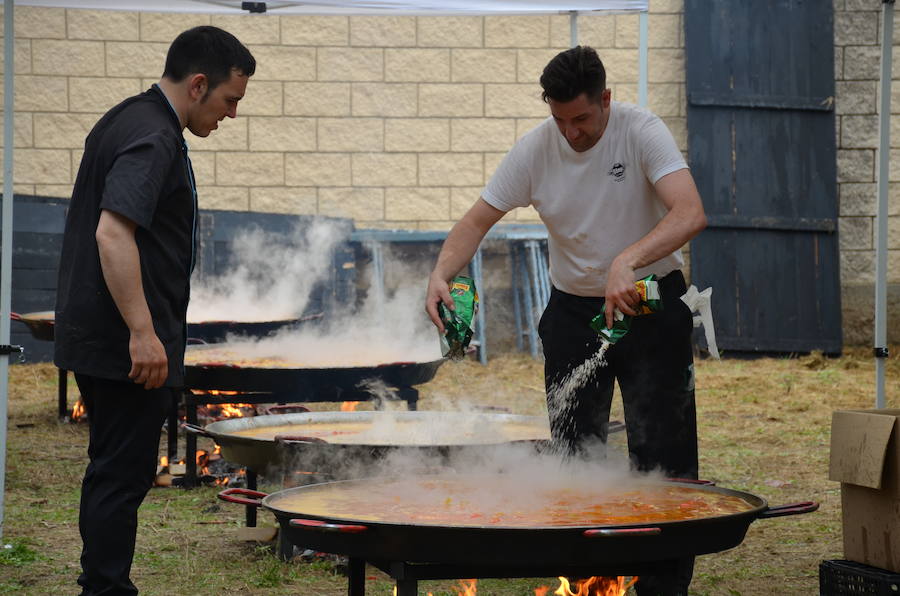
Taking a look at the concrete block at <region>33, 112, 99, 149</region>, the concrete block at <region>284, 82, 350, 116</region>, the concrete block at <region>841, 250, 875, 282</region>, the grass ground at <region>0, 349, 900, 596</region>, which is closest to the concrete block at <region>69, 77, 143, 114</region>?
the concrete block at <region>33, 112, 99, 149</region>

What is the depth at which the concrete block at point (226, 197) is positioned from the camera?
10148 mm

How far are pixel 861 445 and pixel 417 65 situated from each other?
776cm

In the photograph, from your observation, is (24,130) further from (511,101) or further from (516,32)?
(516,32)

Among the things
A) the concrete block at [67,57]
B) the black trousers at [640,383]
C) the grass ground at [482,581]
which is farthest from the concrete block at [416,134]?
the black trousers at [640,383]

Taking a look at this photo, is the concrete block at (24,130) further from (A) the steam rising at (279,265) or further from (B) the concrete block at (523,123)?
(B) the concrete block at (523,123)

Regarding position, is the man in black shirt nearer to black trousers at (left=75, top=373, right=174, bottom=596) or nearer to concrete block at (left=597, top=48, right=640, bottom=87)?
black trousers at (left=75, top=373, right=174, bottom=596)

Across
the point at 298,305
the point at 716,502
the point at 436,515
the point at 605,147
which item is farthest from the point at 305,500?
the point at 298,305

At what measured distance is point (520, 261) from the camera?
1045 centimetres

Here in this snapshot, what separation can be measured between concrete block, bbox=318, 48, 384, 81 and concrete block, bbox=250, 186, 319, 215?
1.15 metres

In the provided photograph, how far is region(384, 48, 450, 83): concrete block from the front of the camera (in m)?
10.3

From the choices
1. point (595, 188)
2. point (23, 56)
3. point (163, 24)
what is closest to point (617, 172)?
point (595, 188)

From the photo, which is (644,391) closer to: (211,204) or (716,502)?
(716,502)

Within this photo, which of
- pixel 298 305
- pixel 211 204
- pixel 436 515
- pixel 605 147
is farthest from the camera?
pixel 211 204

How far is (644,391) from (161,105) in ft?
5.57
